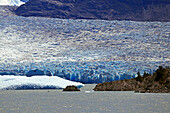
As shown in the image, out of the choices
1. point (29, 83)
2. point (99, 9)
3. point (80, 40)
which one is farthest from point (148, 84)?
point (99, 9)

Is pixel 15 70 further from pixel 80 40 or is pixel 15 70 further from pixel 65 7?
pixel 65 7

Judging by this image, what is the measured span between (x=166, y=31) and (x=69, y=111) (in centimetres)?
3154

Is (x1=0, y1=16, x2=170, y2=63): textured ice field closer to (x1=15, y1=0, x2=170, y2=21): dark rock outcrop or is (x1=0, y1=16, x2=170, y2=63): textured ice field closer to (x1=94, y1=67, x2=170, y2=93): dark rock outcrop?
(x1=94, y1=67, x2=170, y2=93): dark rock outcrop

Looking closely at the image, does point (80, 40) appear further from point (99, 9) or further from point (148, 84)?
point (99, 9)

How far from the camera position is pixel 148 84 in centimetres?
2664

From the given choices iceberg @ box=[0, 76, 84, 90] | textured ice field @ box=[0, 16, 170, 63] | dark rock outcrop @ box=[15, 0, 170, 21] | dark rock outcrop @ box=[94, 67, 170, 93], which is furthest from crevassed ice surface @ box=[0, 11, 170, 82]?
dark rock outcrop @ box=[15, 0, 170, 21]

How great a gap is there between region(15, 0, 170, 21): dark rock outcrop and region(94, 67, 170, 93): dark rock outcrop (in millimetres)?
40776

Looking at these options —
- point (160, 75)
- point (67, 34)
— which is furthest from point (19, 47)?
point (160, 75)

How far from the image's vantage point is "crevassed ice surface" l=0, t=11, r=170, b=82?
113 feet

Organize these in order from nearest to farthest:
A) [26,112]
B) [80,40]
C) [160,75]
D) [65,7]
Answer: [26,112] → [160,75] → [80,40] → [65,7]

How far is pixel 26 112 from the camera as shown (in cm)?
1592

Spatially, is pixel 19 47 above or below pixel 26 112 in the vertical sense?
above

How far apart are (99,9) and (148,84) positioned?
45.6m

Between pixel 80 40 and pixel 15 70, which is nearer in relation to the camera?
pixel 15 70
